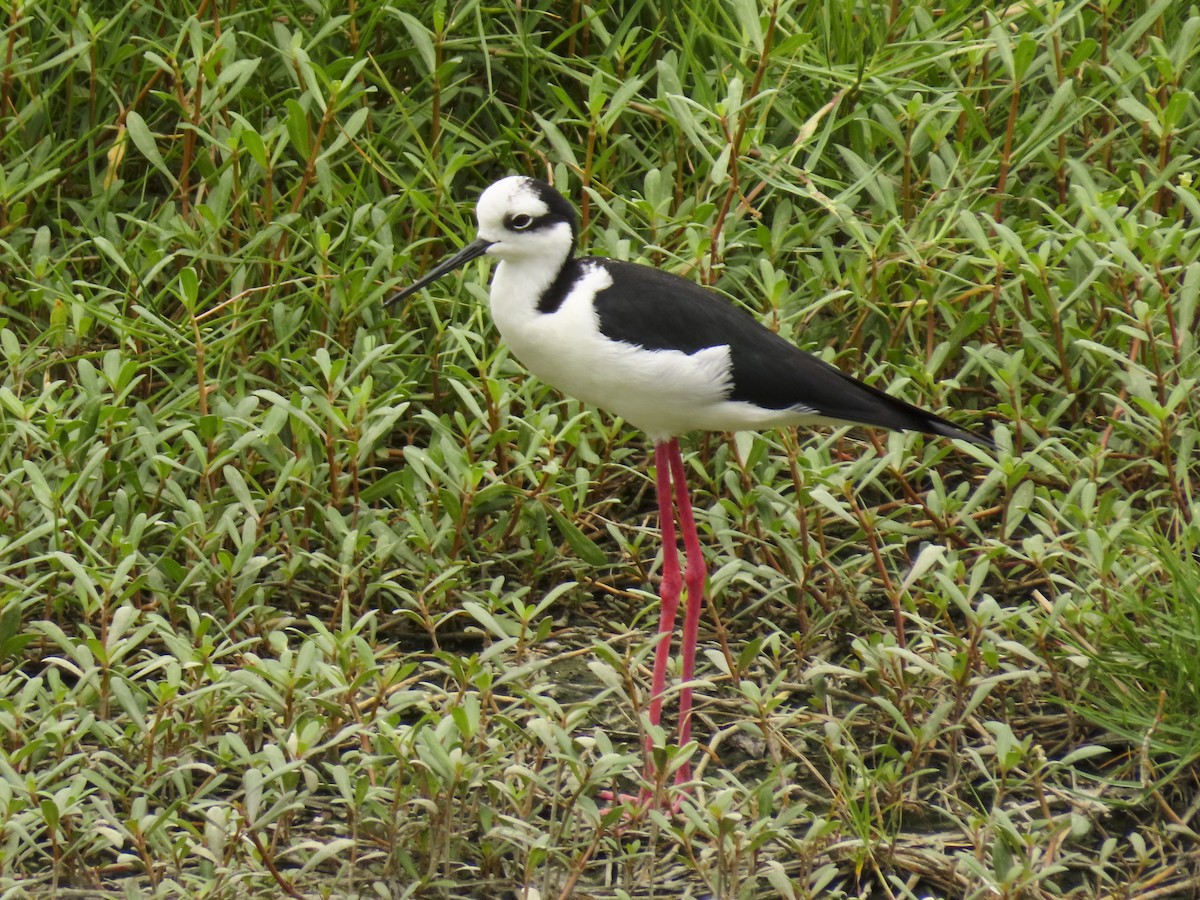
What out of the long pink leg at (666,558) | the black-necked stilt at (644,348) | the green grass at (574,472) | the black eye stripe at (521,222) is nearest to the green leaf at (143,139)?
the green grass at (574,472)

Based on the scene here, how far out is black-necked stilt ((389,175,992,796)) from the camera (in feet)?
10.8

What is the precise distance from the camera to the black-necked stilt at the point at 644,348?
3301 mm

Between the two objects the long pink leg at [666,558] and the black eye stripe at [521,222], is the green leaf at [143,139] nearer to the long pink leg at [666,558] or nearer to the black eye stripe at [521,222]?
the black eye stripe at [521,222]

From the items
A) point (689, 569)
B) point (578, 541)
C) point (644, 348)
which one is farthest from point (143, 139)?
point (689, 569)

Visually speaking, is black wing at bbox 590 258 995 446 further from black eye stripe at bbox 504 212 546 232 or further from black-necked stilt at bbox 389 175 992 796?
black eye stripe at bbox 504 212 546 232

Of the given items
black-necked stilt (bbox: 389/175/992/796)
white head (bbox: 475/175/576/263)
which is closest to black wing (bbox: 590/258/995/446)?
black-necked stilt (bbox: 389/175/992/796)

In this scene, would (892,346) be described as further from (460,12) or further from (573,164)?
(460,12)

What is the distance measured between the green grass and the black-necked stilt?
1.13 feet

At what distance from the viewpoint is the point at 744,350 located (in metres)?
3.39

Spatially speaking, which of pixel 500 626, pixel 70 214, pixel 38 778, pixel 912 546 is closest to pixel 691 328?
Answer: pixel 500 626

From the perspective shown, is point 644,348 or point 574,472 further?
point 574,472

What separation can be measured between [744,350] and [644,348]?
0.22m

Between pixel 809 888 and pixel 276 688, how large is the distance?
1034 millimetres

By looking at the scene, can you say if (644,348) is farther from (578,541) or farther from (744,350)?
(578,541)
